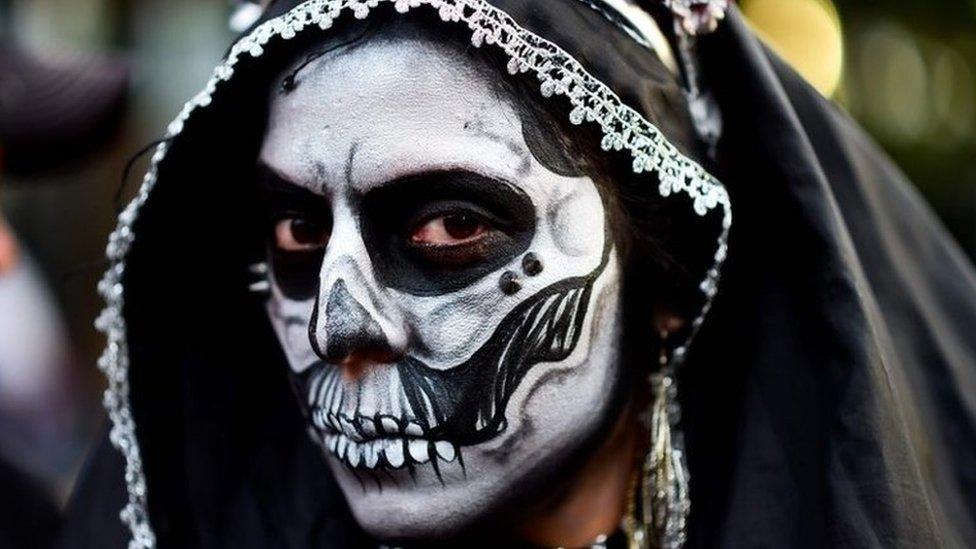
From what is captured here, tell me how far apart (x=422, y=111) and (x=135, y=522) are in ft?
2.78

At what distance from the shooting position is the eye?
1.81 m

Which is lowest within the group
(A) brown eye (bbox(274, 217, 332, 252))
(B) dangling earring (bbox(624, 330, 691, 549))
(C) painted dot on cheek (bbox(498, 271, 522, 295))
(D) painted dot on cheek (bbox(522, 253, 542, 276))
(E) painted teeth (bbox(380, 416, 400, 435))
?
(B) dangling earring (bbox(624, 330, 691, 549))

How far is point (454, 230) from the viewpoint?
5.96ft

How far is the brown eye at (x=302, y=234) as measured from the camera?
192 cm

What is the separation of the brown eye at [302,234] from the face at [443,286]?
0.07m

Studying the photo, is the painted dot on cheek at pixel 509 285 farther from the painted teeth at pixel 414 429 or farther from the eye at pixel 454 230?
the painted teeth at pixel 414 429

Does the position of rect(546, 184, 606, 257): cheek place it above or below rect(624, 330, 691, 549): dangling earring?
above

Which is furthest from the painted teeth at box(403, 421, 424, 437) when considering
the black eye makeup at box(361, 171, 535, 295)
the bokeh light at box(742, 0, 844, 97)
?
the bokeh light at box(742, 0, 844, 97)

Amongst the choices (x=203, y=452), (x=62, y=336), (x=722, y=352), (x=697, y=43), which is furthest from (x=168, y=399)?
(x=62, y=336)

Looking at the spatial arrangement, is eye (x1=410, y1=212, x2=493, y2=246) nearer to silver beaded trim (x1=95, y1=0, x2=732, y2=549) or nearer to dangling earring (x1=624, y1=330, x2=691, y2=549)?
silver beaded trim (x1=95, y1=0, x2=732, y2=549)

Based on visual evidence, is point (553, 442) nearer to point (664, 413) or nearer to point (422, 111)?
point (664, 413)

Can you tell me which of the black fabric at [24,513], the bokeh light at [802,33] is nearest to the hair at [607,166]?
the black fabric at [24,513]

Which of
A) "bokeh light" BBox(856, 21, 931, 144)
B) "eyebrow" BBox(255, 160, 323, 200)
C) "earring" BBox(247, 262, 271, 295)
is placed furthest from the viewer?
"bokeh light" BBox(856, 21, 931, 144)

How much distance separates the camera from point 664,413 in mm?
2025
